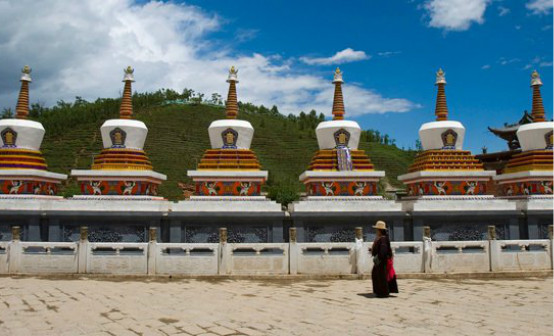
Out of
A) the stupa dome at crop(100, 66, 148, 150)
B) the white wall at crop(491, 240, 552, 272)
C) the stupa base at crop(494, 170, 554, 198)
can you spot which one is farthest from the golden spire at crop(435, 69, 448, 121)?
the stupa dome at crop(100, 66, 148, 150)

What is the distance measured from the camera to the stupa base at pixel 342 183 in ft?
53.3

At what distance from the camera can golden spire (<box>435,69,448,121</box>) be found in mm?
18656

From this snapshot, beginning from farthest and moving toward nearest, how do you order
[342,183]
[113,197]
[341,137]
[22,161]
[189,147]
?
1. [189,147]
2. [341,137]
3. [22,161]
4. [342,183]
5. [113,197]

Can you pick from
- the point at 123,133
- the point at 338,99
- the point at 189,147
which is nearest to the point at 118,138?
the point at 123,133

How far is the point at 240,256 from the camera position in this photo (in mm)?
12500

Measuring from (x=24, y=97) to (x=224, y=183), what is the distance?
9149mm

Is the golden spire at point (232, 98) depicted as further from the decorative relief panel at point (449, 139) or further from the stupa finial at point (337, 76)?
the decorative relief panel at point (449, 139)

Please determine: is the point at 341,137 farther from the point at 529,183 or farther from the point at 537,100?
the point at 537,100

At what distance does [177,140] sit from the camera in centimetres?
6531

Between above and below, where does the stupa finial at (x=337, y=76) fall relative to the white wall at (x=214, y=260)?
above

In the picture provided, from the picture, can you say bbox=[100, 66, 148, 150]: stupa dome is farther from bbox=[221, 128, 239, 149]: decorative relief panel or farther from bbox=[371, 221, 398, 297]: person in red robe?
bbox=[371, 221, 398, 297]: person in red robe

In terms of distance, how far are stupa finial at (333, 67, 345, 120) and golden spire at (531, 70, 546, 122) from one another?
809cm

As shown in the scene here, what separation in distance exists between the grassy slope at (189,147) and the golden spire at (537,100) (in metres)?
32.6

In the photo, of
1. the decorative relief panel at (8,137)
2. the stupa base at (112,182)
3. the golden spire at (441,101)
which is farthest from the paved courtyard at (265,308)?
the golden spire at (441,101)
